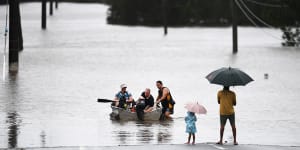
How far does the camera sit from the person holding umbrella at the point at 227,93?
19.0 metres

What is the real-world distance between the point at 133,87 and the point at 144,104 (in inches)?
429

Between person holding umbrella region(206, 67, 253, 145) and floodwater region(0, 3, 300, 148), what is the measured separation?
1245 mm

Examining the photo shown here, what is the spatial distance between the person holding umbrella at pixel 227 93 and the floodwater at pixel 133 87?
4.08 feet

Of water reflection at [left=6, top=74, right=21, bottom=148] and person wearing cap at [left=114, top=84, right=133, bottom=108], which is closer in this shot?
water reflection at [left=6, top=74, right=21, bottom=148]

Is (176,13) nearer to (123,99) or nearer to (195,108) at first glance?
(123,99)

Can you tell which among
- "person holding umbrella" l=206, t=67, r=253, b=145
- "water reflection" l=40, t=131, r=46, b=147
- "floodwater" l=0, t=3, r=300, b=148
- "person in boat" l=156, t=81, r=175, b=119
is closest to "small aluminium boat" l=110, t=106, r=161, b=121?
"person in boat" l=156, t=81, r=175, b=119

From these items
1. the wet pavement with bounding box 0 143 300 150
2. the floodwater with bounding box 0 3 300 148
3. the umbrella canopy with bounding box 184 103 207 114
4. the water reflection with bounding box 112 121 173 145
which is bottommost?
the floodwater with bounding box 0 3 300 148

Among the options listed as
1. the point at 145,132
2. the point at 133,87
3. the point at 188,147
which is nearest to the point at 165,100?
the point at 145,132

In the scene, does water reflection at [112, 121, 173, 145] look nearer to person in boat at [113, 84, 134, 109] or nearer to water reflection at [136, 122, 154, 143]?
water reflection at [136, 122, 154, 143]

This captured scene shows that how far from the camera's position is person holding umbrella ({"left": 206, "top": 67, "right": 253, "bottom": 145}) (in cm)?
1902

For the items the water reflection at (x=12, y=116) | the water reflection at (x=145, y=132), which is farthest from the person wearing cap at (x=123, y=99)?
the water reflection at (x=12, y=116)

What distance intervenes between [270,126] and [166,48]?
38294mm

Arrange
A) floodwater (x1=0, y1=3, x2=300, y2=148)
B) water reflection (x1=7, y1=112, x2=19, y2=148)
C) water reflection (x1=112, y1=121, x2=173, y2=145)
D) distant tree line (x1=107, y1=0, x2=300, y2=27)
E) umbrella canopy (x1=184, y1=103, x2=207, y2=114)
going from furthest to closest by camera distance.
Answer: distant tree line (x1=107, y1=0, x2=300, y2=27) → floodwater (x1=0, y1=3, x2=300, y2=148) → water reflection (x1=112, y1=121, x2=173, y2=145) → umbrella canopy (x1=184, y1=103, x2=207, y2=114) → water reflection (x1=7, y1=112, x2=19, y2=148)

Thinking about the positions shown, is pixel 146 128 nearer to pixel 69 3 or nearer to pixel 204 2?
pixel 204 2
